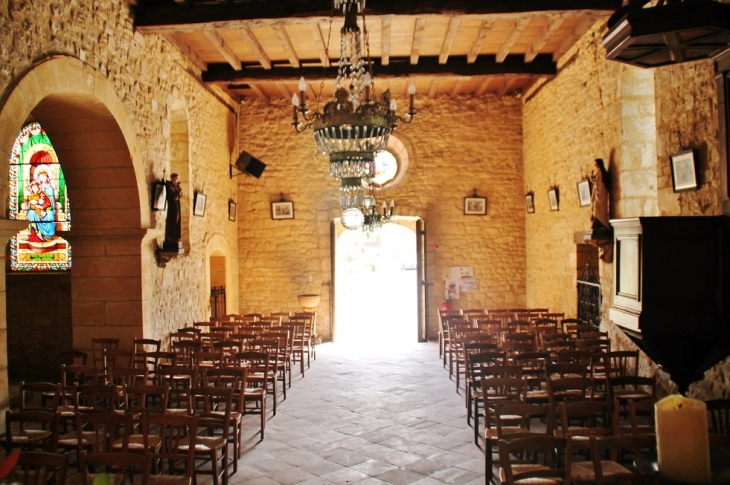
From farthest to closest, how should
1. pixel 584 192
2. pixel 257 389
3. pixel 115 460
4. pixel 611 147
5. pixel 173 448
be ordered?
pixel 584 192 → pixel 611 147 → pixel 257 389 → pixel 173 448 → pixel 115 460

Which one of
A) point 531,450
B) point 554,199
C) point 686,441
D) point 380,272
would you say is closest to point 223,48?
point 554,199

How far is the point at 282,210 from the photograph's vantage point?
11.4 m

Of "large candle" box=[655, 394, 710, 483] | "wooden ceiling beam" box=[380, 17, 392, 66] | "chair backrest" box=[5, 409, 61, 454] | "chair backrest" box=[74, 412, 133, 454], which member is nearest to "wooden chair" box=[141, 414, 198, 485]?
"chair backrest" box=[74, 412, 133, 454]

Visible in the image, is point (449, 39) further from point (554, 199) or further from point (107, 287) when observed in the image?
point (107, 287)

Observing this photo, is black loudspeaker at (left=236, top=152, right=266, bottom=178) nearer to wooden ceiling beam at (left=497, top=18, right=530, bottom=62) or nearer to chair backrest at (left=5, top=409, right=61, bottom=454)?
→ wooden ceiling beam at (left=497, top=18, right=530, bottom=62)

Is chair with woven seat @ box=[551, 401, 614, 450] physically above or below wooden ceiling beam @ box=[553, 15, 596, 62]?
below

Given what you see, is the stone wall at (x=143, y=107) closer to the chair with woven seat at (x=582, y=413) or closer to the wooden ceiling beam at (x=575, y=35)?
the chair with woven seat at (x=582, y=413)

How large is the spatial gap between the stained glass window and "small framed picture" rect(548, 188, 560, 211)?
7212 millimetres

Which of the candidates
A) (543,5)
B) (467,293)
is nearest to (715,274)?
(543,5)

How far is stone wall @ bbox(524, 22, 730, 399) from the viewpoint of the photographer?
468 centimetres

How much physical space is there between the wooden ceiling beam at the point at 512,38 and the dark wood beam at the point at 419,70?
1.52ft

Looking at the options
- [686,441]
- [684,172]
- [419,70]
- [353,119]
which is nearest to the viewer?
[686,441]

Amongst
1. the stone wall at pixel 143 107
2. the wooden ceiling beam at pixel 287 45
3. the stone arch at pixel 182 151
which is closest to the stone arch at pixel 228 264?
the stone wall at pixel 143 107

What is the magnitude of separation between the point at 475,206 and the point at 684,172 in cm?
657
